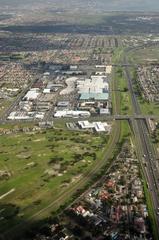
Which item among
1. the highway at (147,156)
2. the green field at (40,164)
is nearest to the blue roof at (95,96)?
the highway at (147,156)

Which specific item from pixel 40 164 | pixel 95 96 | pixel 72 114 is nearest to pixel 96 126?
pixel 72 114

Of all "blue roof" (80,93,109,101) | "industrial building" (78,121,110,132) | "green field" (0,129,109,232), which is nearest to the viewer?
"green field" (0,129,109,232)

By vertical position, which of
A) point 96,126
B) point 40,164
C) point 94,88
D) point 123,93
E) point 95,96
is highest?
point 40,164

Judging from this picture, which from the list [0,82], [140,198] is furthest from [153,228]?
[0,82]

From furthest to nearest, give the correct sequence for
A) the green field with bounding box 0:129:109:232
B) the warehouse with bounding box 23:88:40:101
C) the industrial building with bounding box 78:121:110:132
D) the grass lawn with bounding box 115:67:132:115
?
the warehouse with bounding box 23:88:40:101, the grass lawn with bounding box 115:67:132:115, the industrial building with bounding box 78:121:110:132, the green field with bounding box 0:129:109:232

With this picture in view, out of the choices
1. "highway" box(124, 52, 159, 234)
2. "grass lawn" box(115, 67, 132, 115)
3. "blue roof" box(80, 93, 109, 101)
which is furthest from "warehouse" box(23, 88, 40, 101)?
"highway" box(124, 52, 159, 234)

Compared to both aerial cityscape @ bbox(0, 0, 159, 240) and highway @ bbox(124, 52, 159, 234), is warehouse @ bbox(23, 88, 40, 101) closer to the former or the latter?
aerial cityscape @ bbox(0, 0, 159, 240)

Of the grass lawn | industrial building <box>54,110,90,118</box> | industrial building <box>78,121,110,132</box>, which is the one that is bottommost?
the grass lawn

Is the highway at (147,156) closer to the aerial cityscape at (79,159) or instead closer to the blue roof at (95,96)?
the aerial cityscape at (79,159)

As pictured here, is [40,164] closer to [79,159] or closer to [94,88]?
[79,159]
